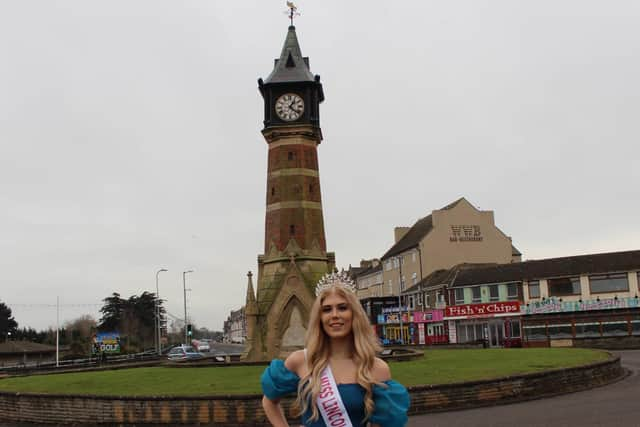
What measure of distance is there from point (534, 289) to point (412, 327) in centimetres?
1685

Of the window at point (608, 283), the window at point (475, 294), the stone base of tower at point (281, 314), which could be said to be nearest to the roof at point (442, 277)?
the window at point (475, 294)

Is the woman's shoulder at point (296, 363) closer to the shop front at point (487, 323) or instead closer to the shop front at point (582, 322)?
the shop front at point (582, 322)

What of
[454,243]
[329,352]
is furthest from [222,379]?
[454,243]

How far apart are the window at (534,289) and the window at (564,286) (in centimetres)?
102

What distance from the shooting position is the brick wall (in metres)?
16.2

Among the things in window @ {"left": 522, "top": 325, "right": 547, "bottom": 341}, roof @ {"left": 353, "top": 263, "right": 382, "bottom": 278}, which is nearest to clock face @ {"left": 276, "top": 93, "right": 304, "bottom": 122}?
window @ {"left": 522, "top": 325, "right": 547, "bottom": 341}

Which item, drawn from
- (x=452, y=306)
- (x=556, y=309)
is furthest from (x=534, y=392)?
(x=452, y=306)

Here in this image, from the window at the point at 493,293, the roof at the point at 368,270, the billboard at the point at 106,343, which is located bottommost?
the billboard at the point at 106,343

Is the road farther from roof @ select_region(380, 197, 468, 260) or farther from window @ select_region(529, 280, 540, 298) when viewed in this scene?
roof @ select_region(380, 197, 468, 260)

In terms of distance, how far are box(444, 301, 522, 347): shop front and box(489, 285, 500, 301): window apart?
78 cm

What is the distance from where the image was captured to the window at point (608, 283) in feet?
165

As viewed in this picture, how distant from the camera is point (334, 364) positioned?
4578 millimetres

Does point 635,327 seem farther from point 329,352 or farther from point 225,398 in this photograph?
point 329,352

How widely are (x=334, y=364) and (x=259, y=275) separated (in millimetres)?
30612
